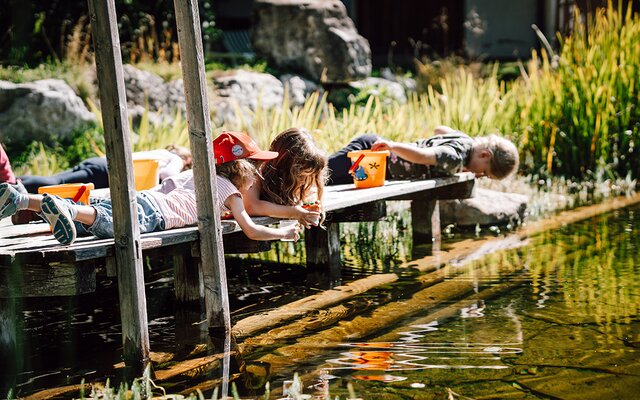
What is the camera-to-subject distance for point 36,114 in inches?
425

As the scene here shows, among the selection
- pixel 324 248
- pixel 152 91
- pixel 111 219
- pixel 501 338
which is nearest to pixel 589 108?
pixel 324 248

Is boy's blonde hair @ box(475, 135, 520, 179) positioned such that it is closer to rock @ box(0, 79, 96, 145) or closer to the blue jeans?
the blue jeans

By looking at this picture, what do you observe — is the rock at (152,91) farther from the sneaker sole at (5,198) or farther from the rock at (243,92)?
the sneaker sole at (5,198)

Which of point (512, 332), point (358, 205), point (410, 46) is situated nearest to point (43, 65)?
point (358, 205)

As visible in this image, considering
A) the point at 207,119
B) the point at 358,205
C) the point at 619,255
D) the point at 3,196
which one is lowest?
the point at 619,255

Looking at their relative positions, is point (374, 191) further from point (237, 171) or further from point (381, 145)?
point (237, 171)

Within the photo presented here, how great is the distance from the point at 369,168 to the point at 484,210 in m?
2.26

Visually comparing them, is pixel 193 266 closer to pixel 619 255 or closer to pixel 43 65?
pixel 619 255

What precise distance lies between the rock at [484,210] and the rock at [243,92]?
3672 millimetres

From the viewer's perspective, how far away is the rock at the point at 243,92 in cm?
1175

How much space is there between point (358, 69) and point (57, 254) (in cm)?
1040

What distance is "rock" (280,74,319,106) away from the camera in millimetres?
13297

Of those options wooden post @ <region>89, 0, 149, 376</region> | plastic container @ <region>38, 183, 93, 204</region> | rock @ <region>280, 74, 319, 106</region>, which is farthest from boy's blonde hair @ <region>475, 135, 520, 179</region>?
rock @ <region>280, 74, 319, 106</region>

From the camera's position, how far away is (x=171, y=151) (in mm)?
7352
